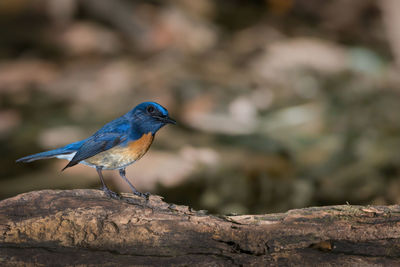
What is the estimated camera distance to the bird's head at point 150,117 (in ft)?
8.68

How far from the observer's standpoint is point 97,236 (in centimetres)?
238

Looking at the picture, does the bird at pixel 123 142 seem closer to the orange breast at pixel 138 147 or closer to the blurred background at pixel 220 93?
the orange breast at pixel 138 147

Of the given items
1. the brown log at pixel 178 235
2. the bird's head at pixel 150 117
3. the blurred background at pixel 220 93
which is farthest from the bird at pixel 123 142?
the blurred background at pixel 220 93

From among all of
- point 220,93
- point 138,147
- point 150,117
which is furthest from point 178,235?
point 220,93

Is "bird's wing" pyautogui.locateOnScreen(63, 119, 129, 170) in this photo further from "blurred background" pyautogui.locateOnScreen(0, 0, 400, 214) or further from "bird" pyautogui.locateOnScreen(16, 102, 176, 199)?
"blurred background" pyautogui.locateOnScreen(0, 0, 400, 214)

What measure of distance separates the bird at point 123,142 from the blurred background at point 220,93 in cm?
182

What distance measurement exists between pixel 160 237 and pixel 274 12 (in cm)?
842

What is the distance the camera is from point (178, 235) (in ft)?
7.95

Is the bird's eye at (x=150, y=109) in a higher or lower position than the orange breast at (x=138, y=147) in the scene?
higher

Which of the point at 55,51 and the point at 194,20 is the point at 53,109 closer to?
the point at 55,51

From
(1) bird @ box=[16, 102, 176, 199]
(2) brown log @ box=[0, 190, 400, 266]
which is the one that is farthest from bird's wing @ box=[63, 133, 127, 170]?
(2) brown log @ box=[0, 190, 400, 266]

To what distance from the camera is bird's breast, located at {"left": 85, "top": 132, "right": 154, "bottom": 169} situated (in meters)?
2.62

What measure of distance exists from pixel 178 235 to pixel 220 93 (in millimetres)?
4378

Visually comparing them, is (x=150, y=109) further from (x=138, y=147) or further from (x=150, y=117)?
(x=138, y=147)
